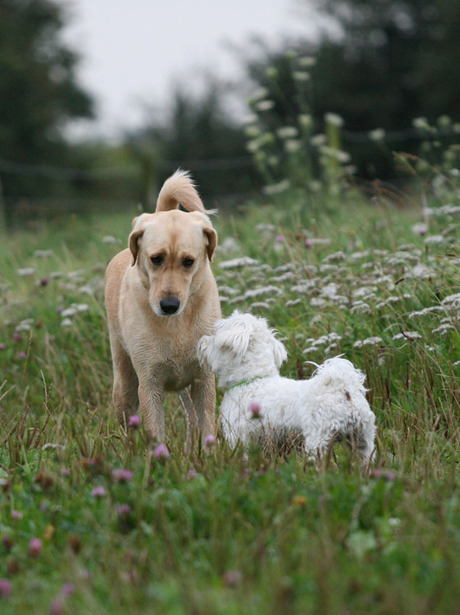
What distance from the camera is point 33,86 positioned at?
2525 cm

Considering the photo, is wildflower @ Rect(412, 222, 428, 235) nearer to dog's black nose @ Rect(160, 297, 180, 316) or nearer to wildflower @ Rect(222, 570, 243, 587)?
dog's black nose @ Rect(160, 297, 180, 316)

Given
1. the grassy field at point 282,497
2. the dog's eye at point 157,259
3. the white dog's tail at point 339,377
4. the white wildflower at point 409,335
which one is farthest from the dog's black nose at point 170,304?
the white wildflower at point 409,335

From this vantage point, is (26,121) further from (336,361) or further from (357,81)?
(336,361)

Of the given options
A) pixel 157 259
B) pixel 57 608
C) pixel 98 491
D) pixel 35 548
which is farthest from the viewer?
pixel 157 259

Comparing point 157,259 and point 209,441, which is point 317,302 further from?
point 209,441

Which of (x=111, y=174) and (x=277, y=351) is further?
(x=111, y=174)

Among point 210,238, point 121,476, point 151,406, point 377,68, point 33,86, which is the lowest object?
point 121,476

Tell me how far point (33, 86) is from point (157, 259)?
23352 mm

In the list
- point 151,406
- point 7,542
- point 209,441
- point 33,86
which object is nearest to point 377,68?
point 33,86

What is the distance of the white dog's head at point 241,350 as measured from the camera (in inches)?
151

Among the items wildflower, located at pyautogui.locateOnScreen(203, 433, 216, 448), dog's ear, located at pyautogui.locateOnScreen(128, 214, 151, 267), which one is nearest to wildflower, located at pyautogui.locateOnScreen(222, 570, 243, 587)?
wildflower, located at pyautogui.locateOnScreen(203, 433, 216, 448)

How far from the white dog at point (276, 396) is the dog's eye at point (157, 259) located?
1.47 ft

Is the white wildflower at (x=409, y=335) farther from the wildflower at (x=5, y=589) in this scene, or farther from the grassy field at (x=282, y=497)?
the wildflower at (x=5, y=589)

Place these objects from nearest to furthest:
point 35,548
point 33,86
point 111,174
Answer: point 35,548 < point 111,174 < point 33,86
